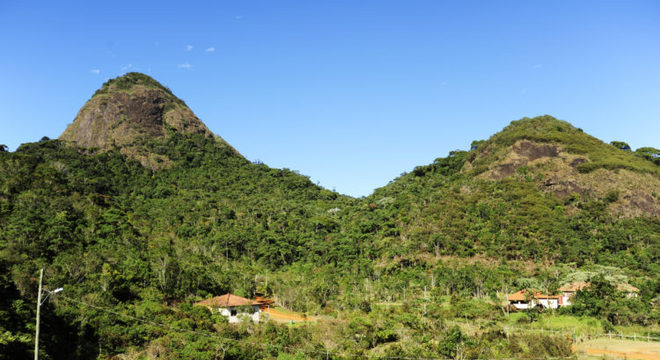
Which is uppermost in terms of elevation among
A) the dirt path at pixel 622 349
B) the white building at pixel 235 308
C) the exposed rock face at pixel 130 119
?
the exposed rock face at pixel 130 119

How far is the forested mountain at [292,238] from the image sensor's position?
27.6 m

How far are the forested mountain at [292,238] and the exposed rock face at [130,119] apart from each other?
1.56ft

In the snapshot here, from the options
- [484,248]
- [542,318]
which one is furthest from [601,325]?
[484,248]

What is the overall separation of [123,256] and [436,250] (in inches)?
1638

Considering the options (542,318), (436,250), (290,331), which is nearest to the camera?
(290,331)

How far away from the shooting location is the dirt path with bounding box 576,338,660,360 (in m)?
27.4

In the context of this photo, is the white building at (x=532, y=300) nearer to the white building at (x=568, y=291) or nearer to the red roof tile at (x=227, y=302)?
the white building at (x=568, y=291)

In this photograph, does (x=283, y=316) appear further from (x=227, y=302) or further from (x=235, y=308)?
(x=227, y=302)

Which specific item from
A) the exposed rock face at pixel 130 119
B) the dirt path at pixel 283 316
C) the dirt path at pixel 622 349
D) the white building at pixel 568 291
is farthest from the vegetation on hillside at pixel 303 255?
the exposed rock face at pixel 130 119

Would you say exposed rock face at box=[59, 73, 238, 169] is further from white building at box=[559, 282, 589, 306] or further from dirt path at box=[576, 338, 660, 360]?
dirt path at box=[576, 338, 660, 360]

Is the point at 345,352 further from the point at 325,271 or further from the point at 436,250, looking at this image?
the point at 436,250

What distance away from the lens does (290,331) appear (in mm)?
30031

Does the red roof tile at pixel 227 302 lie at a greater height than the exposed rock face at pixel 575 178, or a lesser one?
lesser

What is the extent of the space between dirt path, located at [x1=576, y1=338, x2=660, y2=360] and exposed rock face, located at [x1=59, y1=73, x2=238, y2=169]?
87.3m
